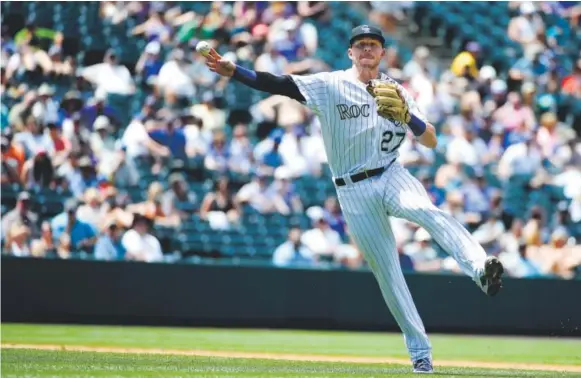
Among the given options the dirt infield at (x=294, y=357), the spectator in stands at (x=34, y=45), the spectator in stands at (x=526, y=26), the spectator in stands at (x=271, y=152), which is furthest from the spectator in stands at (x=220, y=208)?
the spectator in stands at (x=526, y=26)

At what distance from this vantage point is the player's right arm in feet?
→ 22.3

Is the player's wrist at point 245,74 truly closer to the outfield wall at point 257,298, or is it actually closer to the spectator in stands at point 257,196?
the outfield wall at point 257,298

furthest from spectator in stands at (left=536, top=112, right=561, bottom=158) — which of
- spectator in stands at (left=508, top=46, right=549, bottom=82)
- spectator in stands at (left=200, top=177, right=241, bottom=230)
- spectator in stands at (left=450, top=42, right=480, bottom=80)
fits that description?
spectator in stands at (left=200, top=177, right=241, bottom=230)

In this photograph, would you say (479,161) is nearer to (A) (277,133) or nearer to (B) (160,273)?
(A) (277,133)

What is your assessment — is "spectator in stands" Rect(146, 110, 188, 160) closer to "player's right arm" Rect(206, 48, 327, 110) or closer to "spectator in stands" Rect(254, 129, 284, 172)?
"spectator in stands" Rect(254, 129, 284, 172)

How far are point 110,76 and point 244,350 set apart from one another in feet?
20.3

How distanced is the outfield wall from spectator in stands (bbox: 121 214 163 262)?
0.26m

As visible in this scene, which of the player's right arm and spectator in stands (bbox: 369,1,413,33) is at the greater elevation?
spectator in stands (bbox: 369,1,413,33)

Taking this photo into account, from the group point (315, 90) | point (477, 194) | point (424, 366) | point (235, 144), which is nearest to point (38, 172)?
point (235, 144)

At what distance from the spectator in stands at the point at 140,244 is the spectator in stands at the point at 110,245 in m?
0.07

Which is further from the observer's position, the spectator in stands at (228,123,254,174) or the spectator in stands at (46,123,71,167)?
the spectator in stands at (228,123,254,174)

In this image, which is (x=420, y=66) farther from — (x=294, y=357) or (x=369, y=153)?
(x=369, y=153)

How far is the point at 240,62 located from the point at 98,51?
1901mm

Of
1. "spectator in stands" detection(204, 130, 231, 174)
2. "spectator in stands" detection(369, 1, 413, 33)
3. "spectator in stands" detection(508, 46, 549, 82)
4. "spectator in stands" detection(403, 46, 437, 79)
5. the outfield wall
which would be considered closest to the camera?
the outfield wall
